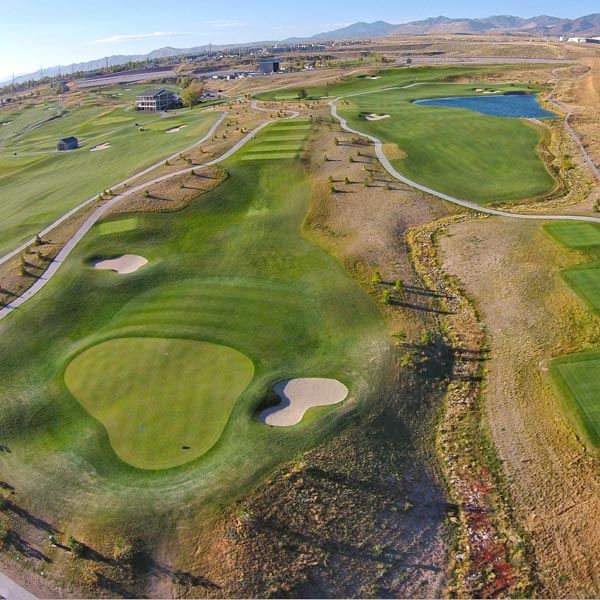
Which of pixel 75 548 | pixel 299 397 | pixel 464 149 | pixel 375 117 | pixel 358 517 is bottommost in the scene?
pixel 358 517

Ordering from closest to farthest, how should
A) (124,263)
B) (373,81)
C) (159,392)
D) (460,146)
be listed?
1. (159,392)
2. (124,263)
3. (460,146)
4. (373,81)

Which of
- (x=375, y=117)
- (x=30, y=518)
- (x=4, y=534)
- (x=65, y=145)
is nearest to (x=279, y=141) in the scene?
(x=375, y=117)

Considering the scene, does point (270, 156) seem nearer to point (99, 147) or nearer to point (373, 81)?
point (99, 147)

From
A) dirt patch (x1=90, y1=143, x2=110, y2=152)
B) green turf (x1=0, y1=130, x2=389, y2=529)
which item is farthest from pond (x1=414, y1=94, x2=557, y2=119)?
dirt patch (x1=90, y1=143, x2=110, y2=152)

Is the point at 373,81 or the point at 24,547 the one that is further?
the point at 373,81

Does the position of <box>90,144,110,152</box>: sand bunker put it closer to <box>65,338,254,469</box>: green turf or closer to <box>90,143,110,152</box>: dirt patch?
<box>90,143,110,152</box>: dirt patch

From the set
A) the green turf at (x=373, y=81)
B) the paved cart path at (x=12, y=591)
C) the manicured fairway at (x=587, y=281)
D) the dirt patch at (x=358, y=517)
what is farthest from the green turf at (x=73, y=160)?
the manicured fairway at (x=587, y=281)

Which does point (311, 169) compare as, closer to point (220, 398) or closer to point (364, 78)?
point (220, 398)

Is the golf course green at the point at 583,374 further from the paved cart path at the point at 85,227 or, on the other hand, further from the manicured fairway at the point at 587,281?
the paved cart path at the point at 85,227
